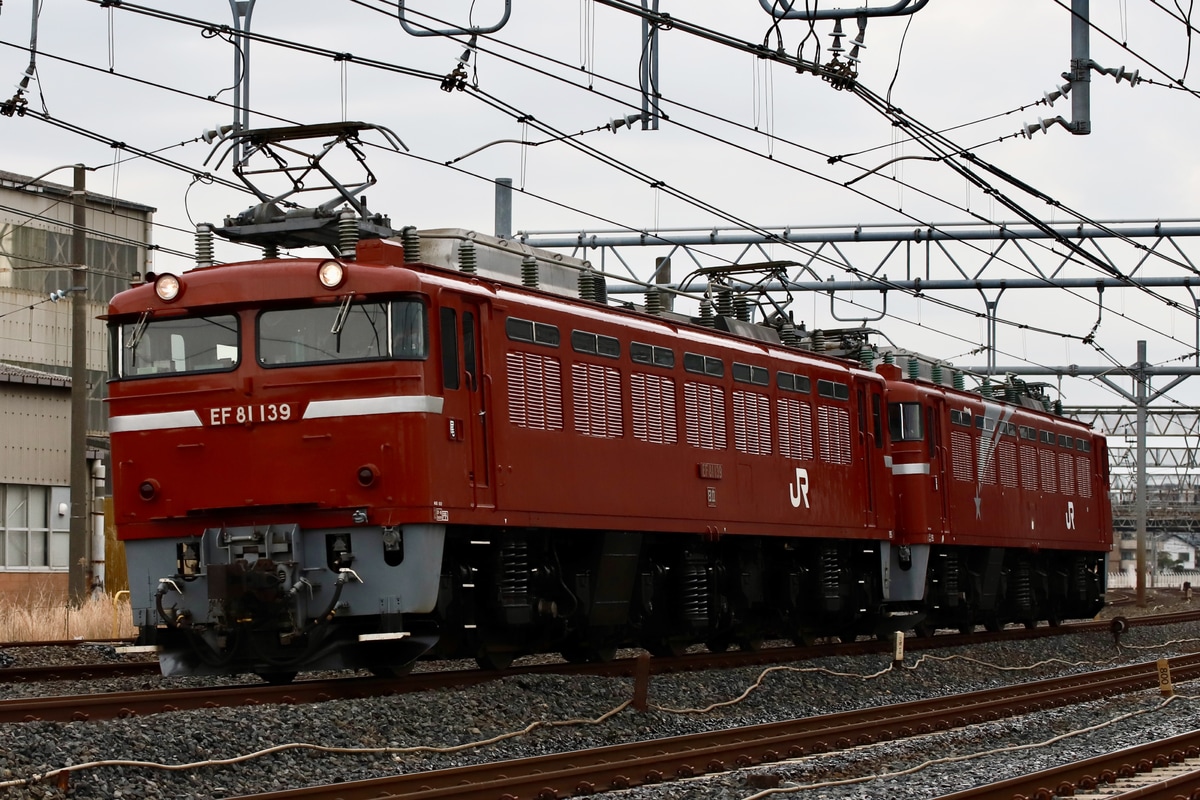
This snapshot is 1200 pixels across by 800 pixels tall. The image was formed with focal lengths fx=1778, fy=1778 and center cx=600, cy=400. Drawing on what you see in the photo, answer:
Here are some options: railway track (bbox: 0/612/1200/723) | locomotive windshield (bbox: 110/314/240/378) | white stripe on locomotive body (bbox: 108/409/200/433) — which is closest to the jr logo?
railway track (bbox: 0/612/1200/723)

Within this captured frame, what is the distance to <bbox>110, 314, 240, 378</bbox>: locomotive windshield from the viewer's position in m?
15.9

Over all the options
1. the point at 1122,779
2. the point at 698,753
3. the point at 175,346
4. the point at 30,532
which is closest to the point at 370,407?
the point at 175,346

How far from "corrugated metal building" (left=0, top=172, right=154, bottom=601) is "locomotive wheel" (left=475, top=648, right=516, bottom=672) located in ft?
39.6

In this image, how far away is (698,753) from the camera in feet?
42.0

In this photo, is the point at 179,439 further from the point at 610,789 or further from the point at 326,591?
the point at 610,789

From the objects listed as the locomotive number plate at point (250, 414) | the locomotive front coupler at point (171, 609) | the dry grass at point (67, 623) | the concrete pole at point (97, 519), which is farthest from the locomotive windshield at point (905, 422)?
the concrete pole at point (97, 519)

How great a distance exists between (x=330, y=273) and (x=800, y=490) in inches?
359

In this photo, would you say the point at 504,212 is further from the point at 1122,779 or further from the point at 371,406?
the point at 1122,779

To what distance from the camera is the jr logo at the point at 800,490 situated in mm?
22625

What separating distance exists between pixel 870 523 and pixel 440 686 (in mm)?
10502

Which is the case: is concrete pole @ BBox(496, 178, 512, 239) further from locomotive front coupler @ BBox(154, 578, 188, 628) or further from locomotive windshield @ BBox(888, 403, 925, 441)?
locomotive front coupler @ BBox(154, 578, 188, 628)

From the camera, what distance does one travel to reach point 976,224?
111ft

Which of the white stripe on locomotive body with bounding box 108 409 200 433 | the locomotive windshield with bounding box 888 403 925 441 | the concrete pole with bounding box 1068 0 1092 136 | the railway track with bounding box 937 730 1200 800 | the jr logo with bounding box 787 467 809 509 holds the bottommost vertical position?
the railway track with bounding box 937 730 1200 800

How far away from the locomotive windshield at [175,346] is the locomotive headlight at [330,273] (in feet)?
3.09
